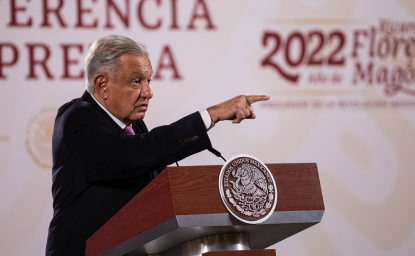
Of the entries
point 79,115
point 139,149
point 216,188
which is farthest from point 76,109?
point 216,188

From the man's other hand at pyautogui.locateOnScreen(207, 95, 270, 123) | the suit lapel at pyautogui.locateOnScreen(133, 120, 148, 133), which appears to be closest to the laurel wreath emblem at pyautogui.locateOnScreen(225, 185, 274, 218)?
the man's other hand at pyautogui.locateOnScreen(207, 95, 270, 123)

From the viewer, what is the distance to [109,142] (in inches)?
56.6

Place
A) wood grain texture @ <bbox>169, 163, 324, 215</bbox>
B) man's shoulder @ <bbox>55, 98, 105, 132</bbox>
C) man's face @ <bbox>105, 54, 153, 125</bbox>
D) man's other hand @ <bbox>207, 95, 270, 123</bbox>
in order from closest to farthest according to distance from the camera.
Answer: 1. wood grain texture @ <bbox>169, 163, 324, 215</bbox>
2. man's other hand @ <bbox>207, 95, 270, 123</bbox>
3. man's shoulder @ <bbox>55, 98, 105, 132</bbox>
4. man's face @ <bbox>105, 54, 153, 125</bbox>

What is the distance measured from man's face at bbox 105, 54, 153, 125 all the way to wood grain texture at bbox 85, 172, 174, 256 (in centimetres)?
50

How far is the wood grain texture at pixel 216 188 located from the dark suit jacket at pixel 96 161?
0.23m

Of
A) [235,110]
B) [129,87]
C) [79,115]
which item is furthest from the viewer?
[129,87]

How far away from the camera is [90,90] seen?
6.04 ft

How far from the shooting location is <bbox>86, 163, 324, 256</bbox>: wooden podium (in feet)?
3.68

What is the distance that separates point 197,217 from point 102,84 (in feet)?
2.72

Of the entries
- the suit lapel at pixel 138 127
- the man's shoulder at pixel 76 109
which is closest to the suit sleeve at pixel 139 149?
the man's shoulder at pixel 76 109

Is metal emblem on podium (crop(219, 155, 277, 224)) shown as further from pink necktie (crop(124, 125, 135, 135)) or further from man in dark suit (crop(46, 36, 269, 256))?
pink necktie (crop(124, 125, 135, 135))

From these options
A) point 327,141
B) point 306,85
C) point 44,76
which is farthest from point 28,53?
point 327,141

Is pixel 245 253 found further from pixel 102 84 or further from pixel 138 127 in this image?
pixel 138 127

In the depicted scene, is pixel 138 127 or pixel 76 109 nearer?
pixel 76 109
